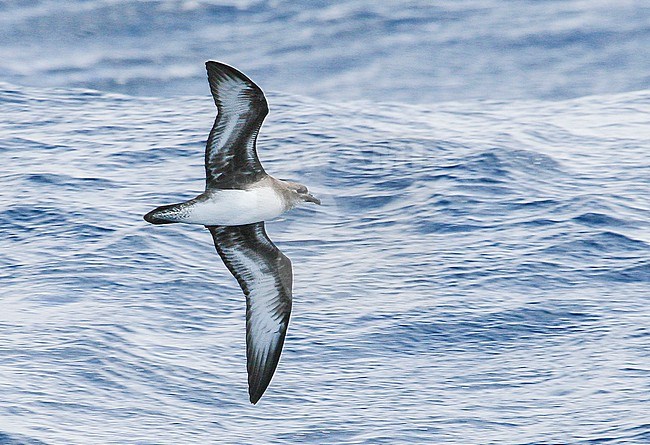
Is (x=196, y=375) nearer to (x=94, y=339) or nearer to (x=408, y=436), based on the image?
(x=94, y=339)

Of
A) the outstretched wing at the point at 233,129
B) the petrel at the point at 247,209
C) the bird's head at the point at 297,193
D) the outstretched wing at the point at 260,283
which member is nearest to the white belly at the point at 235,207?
the petrel at the point at 247,209

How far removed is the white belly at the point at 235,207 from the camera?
9.73 metres

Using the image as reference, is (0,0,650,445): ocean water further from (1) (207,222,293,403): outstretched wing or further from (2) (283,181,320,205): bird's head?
(2) (283,181,320,205): bird's head

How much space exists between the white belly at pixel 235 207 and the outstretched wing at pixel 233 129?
0.11m

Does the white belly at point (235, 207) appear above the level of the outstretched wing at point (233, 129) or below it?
below

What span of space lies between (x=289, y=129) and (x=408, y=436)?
8.43 metres

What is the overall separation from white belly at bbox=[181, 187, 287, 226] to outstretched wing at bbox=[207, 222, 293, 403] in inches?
28.5

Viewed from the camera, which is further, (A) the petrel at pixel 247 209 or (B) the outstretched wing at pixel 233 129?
(A) the petrel at pixel 247 209

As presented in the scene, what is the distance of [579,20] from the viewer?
3066 cm

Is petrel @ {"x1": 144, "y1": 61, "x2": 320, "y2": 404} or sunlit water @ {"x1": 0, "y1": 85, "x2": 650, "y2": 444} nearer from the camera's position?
petrel @ {"x1": 144, "y1": 61, "x2": 320, "y2": 404}

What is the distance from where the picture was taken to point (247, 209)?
32.7 feet

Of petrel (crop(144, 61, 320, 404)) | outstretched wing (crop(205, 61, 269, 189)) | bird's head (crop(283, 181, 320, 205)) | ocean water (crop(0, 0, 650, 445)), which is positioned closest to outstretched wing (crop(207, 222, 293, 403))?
petrel (crop(144, 61, 320, 404))

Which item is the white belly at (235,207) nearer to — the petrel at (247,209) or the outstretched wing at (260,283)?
the petrel at (247,209)

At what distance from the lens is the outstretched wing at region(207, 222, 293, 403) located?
10.9 m
